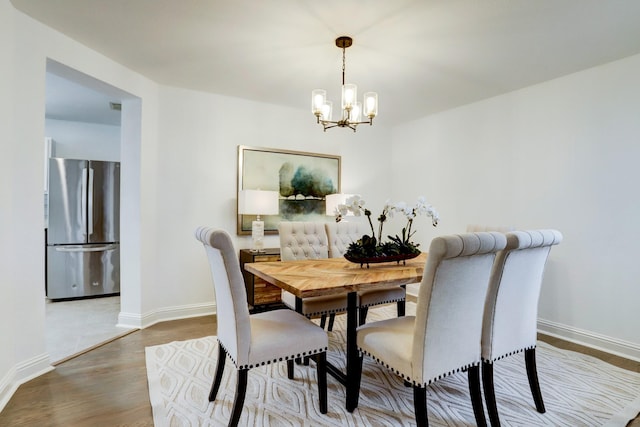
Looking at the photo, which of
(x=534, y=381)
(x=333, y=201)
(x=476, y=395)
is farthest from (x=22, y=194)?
(x=534, y=381)

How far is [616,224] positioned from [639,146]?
649 millimetres

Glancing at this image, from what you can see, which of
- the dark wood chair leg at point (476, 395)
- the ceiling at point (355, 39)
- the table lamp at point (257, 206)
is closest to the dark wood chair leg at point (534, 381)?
the dark wood chair leg at point (476, 395)

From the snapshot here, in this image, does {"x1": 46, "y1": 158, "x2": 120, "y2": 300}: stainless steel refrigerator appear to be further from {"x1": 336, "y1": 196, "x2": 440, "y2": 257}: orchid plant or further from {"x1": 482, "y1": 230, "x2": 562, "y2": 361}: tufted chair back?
{"x1": 482, "y1": 230, "x2": 562, "y2": 361}: tufted chair back

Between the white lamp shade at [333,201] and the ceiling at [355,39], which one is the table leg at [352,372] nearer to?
the ceiling at [355,39]

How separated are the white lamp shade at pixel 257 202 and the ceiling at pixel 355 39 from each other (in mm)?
1118

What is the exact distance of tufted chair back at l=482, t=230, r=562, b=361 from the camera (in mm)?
1697

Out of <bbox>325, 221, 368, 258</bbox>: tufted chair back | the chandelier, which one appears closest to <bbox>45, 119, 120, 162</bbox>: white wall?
<bbox>325, 221, 368, 258</bbox>: tufted chair back

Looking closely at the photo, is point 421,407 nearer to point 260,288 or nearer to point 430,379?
point 430,379

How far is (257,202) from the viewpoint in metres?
3.59

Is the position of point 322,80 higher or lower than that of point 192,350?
higher

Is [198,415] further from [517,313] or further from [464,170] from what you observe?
[464,170]

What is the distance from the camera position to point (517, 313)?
184cm

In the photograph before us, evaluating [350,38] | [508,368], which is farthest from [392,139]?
[508,368]

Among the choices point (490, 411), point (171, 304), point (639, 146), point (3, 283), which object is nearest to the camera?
point (490, 411)
